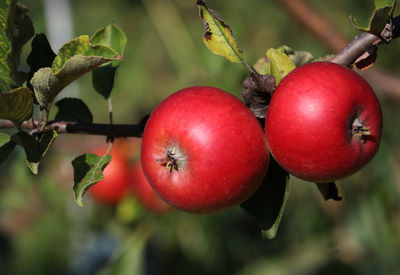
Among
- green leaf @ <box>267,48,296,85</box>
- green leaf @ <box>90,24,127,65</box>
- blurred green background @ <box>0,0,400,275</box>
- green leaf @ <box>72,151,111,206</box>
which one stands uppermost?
green leaf @ <box>267,48,296,85</box>

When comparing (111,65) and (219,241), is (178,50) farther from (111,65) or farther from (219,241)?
(111,65)

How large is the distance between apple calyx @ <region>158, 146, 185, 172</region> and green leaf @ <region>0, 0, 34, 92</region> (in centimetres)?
21

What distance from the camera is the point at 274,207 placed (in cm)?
61

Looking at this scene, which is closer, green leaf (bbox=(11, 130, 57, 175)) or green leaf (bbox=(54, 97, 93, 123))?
green leaf (bbox=(11, 130, 57, 175))

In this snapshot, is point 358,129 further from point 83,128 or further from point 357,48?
point 83,128

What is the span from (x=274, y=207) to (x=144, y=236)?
81 centimetres

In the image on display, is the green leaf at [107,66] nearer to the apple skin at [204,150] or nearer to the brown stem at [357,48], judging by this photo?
the apple skin at [204,150]

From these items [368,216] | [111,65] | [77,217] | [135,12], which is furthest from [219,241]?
[135,12]

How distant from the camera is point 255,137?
557mm

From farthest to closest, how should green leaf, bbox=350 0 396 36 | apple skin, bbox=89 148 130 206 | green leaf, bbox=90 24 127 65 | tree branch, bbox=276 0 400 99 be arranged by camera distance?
apple skin, bbox=89 148 130 206, tree branch, bbox=276 0 400 99, green leaf, bbox=90 24 127 65, green leaf, bbox=350 0 396 36

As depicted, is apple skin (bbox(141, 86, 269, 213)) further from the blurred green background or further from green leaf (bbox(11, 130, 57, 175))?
the blurred green background

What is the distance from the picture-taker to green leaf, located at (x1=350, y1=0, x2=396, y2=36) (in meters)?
0.50

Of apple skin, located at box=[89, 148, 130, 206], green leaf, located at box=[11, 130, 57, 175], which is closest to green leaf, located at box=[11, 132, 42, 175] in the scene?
green leaf, located at box=[11, 130, 57, 175]

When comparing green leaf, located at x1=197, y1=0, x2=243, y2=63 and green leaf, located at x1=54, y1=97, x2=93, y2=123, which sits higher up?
green leaf, located at x1=197, y1=0, x2=243, y2=63
